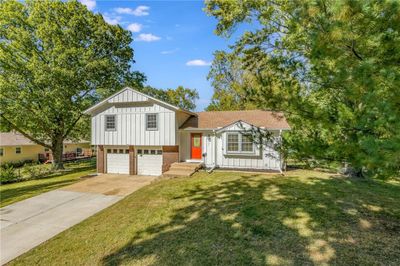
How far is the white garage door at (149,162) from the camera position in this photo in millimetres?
15508

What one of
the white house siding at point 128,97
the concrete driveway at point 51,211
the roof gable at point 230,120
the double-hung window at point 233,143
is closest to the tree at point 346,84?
the concrete driveway at point 51,211

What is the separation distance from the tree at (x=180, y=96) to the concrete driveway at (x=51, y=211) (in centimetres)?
3305

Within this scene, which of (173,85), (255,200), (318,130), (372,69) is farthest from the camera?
(173,85)

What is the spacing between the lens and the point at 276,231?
19.9ft

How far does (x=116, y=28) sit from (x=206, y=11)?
1141 centimetres

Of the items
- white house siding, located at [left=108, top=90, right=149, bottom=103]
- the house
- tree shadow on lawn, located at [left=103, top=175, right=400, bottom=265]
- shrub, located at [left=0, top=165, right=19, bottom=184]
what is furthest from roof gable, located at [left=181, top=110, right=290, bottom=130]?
shrub, located at [left=0, top=165, right=19, bottom=184]

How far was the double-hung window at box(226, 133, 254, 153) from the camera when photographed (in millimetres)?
13914

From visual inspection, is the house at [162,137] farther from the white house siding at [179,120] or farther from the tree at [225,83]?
the tree at [225,83]

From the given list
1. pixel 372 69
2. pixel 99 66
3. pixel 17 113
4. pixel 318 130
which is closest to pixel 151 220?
pixel 318 130

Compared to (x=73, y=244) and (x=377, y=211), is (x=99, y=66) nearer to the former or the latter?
(x=73, y=244)

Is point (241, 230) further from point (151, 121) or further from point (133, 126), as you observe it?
point (133, 126)

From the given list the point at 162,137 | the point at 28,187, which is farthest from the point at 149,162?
the point at 28,187

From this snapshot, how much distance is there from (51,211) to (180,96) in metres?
38.0

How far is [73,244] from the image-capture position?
6426 millimetres
